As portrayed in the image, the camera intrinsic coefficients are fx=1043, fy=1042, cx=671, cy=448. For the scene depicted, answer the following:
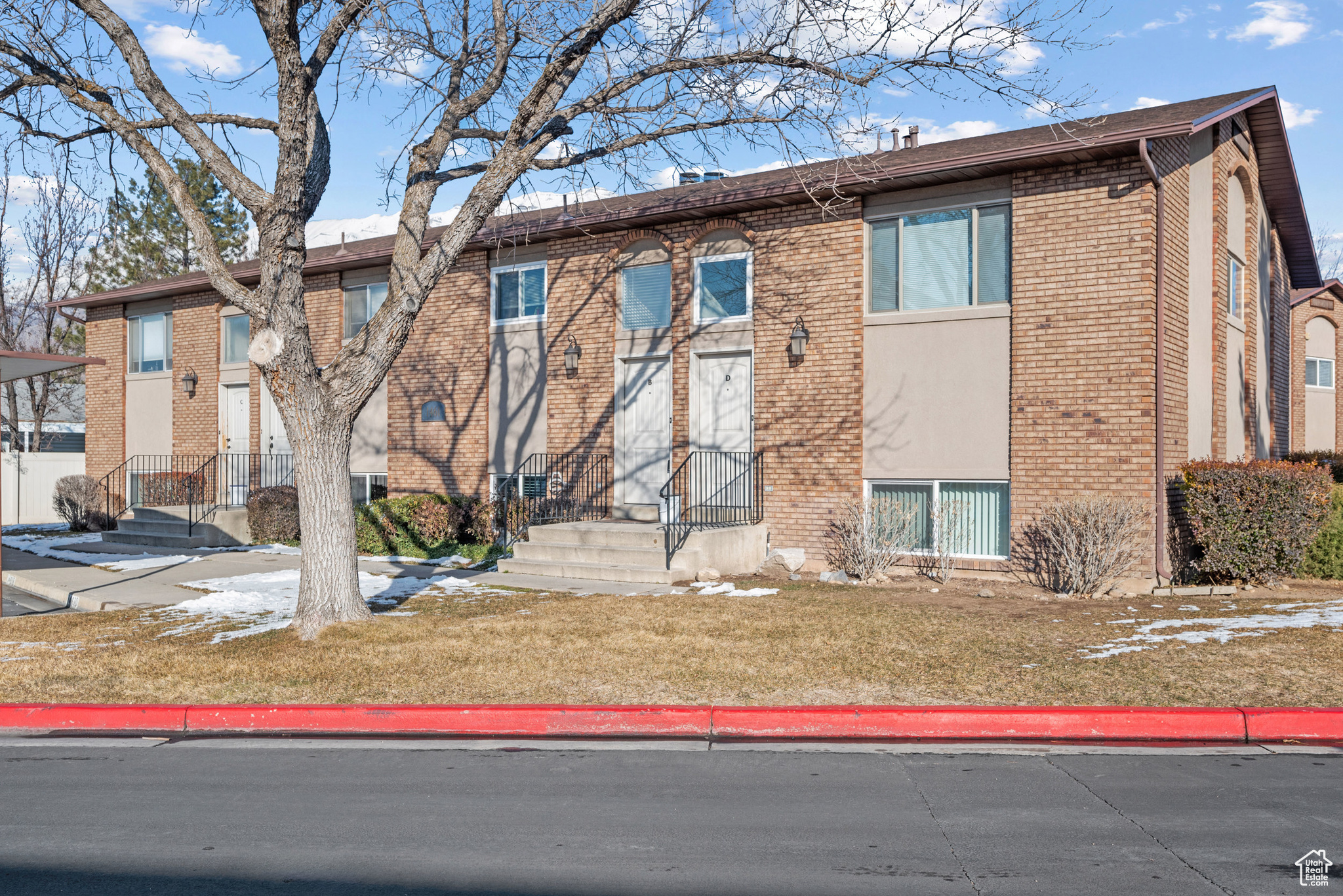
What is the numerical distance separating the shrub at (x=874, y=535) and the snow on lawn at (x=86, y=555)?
970 cm

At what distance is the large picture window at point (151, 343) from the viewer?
22.5 m

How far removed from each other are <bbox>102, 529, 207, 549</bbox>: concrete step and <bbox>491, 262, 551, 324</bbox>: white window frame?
6735 mm

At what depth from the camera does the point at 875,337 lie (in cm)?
1350

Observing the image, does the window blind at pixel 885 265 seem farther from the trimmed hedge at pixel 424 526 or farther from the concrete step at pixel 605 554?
the trimmed hedge at pixel 424 526

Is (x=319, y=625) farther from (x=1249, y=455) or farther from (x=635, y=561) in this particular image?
(x=1249, y=455)

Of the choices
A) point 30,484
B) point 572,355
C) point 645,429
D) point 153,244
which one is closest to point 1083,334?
point 645,429

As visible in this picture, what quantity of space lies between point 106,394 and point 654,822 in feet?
73.5

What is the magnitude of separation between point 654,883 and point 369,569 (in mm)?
10744

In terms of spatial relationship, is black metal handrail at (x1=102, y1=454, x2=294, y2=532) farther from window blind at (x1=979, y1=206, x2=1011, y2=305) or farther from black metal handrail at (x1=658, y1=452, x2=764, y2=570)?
window blind at (x1=979, y1=206, x2=1011, y2=305)

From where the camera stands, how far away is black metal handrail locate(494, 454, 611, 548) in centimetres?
1573

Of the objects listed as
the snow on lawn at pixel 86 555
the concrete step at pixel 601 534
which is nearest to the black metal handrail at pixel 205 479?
the snow on lawn at pixel 86 555

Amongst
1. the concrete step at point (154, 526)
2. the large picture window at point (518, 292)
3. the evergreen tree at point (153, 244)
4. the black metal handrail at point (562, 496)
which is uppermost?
the evergreen tree at point (153, 244)

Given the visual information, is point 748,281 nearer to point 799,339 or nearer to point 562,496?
point 799,339

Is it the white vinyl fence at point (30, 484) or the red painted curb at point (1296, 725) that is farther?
the white vinyl fence at point (30, 484)
